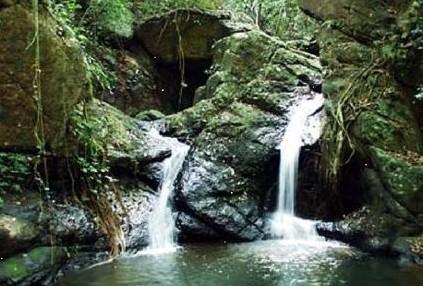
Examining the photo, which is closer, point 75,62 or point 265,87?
point 75,62

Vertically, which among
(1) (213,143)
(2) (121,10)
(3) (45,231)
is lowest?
(3) (45,231)

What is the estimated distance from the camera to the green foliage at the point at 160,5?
12930 mm

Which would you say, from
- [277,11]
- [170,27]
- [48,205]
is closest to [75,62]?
[48,205]

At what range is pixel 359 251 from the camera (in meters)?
7.48

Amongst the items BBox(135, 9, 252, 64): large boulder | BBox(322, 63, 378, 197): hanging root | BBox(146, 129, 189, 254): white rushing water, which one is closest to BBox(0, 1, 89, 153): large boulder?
BBox(146, 129, 189, 254): white rushing water

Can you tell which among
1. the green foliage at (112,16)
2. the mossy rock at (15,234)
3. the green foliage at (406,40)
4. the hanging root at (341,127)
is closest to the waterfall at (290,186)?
the hanging root at (341,127)

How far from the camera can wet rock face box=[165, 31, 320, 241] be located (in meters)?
8.26

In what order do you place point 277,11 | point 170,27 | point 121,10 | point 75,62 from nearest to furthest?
1. point 75,62
2. point 121,10
3. point 170,27
4. point 277,11

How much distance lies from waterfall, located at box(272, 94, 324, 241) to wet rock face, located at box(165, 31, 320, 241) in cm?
15

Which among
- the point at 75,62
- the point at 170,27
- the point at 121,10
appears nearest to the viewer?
the point at 75,62

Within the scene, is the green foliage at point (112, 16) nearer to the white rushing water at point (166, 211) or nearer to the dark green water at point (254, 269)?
the white rushing water at point (166, 211)

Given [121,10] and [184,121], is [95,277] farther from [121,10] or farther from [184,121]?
[121,10]

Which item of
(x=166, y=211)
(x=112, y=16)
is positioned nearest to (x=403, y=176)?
(x=166, y=211)

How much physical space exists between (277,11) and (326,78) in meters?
6.24
